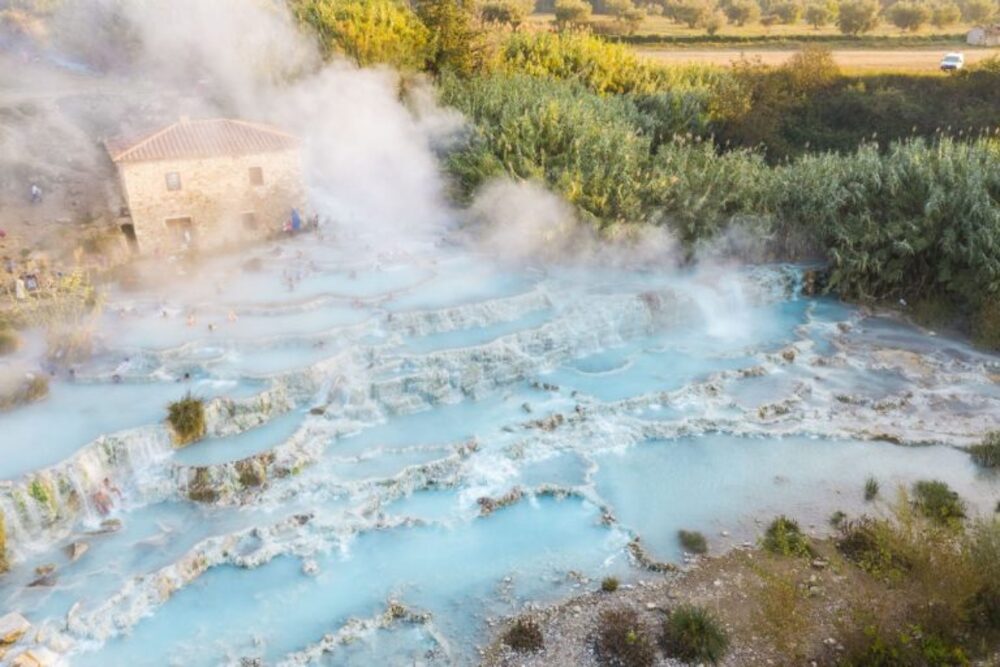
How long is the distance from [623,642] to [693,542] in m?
2.74

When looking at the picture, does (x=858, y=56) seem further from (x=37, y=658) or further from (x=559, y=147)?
(x=37, y=658)

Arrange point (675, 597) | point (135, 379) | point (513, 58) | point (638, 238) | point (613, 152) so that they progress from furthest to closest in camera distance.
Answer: point (513, 58) → point (613, 152) → point (638, 238) → point (135, 379) → point (675, 597)

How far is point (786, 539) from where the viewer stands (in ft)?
42.6

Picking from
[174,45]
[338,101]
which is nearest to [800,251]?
[338,101]

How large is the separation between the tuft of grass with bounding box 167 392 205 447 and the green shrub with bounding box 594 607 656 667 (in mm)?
8478

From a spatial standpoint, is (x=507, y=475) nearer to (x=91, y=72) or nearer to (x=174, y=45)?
(x=174, y=45)

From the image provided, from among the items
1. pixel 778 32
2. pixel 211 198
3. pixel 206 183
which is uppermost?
pixel 778 32

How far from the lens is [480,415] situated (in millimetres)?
16797

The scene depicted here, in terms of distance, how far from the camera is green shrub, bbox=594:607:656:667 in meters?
10.7

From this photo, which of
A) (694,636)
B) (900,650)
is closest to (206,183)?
(694,636)

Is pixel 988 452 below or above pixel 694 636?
above

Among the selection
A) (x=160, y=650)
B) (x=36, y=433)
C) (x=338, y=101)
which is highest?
(x=338, y=101)

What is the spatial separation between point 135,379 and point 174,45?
25168 mm

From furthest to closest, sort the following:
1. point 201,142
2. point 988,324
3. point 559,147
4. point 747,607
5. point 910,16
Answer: point 910,16 → point 559,147 → point 201,142 → point 988,324 → point 747,607
